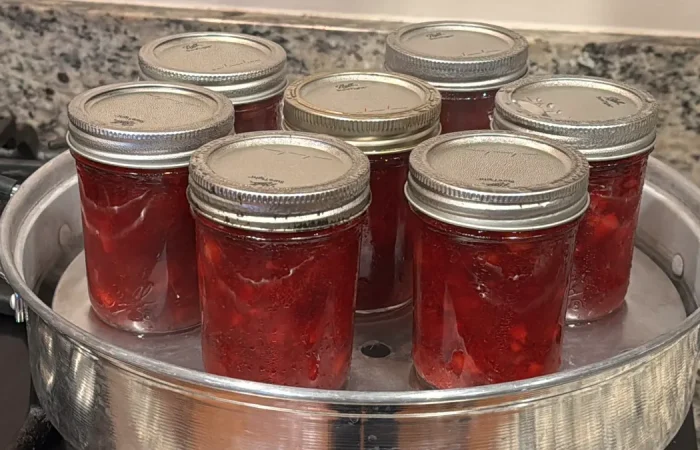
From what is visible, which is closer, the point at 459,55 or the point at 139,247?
the point at 139,247

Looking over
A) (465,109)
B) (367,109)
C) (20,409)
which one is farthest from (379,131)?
(20,409)

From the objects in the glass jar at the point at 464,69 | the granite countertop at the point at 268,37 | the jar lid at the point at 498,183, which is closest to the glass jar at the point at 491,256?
the jar lid at the point at 498,183

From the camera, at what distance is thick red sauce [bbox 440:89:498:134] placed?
0.70 metres

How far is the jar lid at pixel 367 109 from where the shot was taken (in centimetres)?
59

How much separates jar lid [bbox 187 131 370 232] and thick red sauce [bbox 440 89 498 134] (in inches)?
6.8

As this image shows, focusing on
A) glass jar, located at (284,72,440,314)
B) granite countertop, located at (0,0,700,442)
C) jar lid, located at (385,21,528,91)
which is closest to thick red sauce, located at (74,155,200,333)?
glass jar, located at (284,72,440,314)

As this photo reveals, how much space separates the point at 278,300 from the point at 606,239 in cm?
26

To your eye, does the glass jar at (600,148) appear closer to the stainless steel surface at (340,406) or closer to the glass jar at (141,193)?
the stainless steel surface at (340,406)

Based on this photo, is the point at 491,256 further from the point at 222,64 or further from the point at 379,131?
the point at 222,64

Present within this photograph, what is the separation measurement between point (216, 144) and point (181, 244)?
0.09 m

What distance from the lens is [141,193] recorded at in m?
0.58

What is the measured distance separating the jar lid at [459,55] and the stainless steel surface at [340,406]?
0.26 meters

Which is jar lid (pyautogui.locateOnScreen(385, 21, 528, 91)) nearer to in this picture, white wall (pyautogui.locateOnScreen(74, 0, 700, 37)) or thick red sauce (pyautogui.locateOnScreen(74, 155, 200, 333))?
white wall (pyautogui.locateOnScreen(74, 0, 700, 37))

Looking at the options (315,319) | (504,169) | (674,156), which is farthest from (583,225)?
(674,156)
